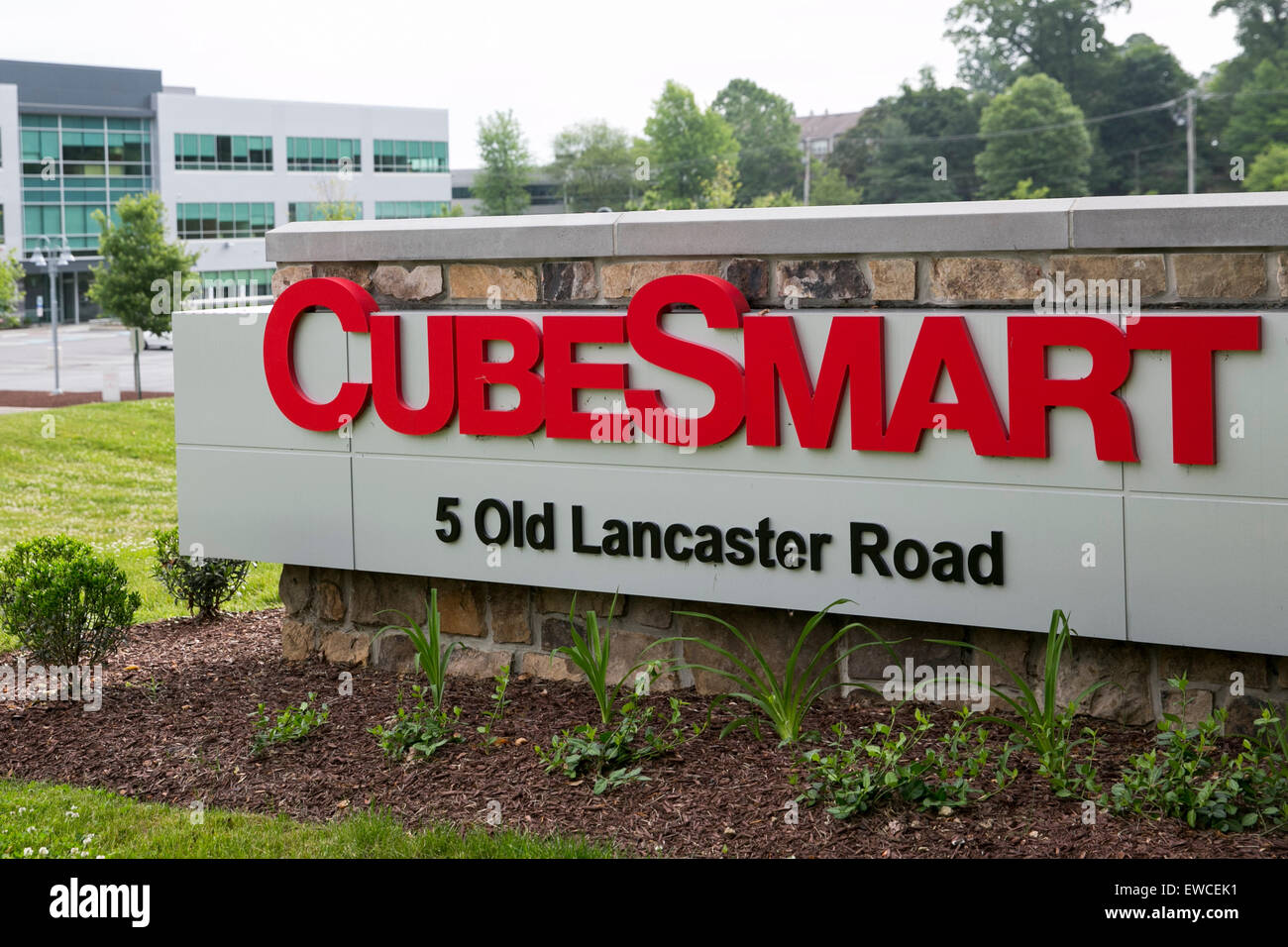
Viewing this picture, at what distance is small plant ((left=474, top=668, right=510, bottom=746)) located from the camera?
5449 millimetres

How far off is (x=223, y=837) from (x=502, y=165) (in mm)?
87607

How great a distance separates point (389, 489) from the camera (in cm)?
633

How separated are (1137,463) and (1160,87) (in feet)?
320

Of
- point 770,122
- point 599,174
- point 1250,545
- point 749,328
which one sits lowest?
point 1250,545

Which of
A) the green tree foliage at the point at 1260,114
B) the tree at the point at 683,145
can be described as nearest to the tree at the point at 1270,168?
the green tree foliage at the point at 1260,114

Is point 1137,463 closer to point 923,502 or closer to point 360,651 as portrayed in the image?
point 923,502

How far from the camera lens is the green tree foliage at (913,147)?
85.2 meters

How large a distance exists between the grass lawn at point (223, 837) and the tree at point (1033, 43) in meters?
102

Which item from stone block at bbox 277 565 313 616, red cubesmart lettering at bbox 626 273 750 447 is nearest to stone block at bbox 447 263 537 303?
red cubesmart lettering at bbox 626 273 750 447

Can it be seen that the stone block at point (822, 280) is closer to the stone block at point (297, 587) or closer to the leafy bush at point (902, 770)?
the leafy bush at point (902, 770)

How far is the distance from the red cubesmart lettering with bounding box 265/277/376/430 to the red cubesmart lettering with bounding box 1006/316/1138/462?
2979 mm

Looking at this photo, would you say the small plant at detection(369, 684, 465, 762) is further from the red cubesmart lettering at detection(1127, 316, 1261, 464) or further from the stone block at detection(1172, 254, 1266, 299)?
the stone block at detection(1172, 254, 1266, 299)

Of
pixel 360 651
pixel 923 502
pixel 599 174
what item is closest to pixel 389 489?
pixel 360 651

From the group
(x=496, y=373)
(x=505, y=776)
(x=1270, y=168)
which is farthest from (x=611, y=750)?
(x=1270, y=168)
